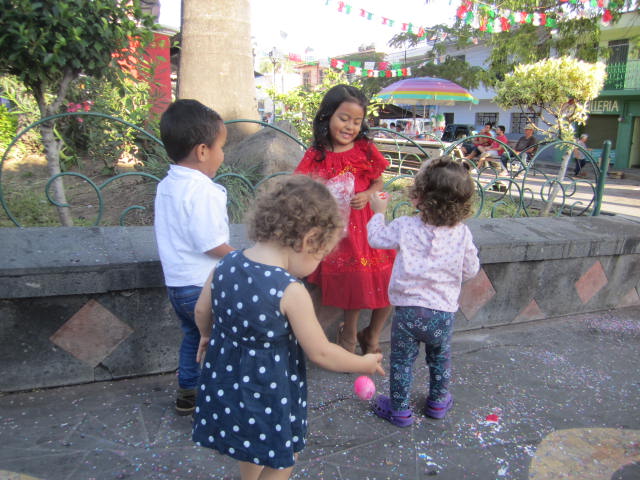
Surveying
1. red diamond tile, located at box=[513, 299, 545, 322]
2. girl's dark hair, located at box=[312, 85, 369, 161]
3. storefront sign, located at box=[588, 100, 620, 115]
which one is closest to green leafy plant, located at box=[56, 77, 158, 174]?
girl's dark hair, located at box=[312, 85, 369, 161]

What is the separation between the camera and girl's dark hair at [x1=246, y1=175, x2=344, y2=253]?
138cm

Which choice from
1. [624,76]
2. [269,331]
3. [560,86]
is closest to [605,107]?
[624,76]

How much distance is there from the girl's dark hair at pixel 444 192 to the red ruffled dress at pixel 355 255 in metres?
0.46

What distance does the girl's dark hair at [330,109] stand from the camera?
2.40 meters

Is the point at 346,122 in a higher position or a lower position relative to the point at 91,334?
higher

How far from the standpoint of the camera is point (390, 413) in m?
2.28

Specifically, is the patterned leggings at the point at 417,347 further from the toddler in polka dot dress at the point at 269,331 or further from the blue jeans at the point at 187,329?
the blue jeans at the point at 187,329

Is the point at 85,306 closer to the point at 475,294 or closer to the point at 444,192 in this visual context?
the point at 444,192

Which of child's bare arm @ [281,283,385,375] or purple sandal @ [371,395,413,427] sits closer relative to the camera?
child's bare arm @ [281,283,385,375]

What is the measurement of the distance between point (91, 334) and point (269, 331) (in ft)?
4.65

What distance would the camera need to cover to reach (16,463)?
72.8 inches

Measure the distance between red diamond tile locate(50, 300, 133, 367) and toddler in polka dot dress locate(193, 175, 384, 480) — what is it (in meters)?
1.14

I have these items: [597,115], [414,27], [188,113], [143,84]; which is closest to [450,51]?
[597,115]

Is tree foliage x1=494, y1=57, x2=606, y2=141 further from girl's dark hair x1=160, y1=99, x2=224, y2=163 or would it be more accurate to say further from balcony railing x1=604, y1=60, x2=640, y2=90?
balcony railing x1=604, y1=60, x2=640, y2=90
